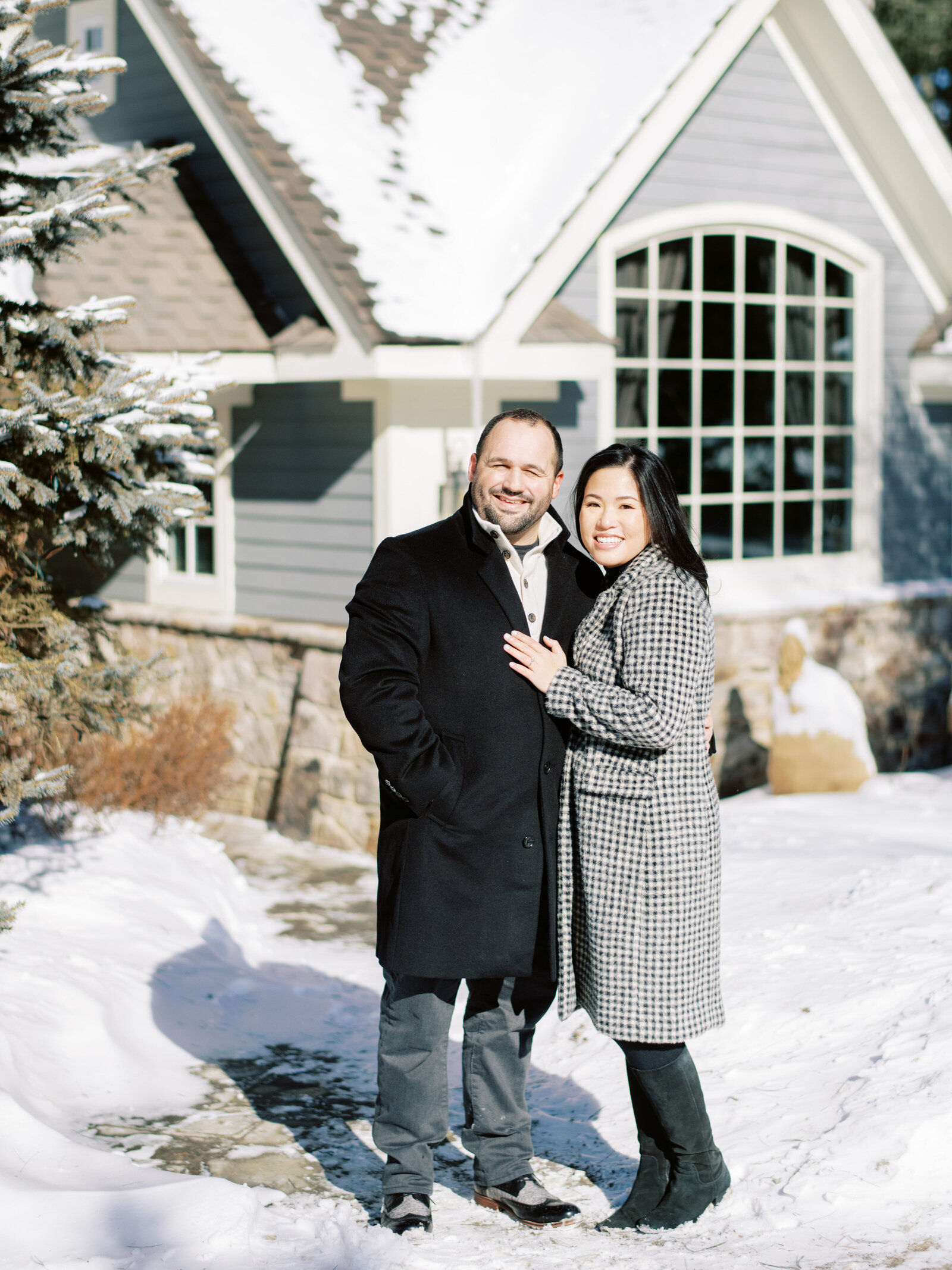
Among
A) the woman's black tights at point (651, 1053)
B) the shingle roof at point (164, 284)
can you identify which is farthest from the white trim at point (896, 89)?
the woman's black tights at point (651, 1053)

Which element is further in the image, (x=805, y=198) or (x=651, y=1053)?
(x=805, y=198)

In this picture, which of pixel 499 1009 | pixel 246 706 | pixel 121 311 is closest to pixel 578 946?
pixel 499 1009

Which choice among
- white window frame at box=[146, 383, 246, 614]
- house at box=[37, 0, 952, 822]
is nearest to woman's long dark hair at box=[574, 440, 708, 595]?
house at box=[37, 0, 952, 822]

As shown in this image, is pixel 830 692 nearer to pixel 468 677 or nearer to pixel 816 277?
pixel 816 277

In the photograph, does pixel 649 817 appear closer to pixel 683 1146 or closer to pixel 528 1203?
pixel 683 1146

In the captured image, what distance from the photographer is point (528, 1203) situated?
145 inches

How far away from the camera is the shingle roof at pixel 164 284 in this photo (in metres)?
8.34

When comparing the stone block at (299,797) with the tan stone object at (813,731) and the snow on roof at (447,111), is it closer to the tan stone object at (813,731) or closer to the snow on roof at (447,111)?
the snow on roof at (447,111)

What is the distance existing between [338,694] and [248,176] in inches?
124

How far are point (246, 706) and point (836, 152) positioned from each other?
18.8 feet

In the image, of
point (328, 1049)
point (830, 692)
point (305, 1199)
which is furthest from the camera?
point (830, 692)

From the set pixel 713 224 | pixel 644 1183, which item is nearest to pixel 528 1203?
pixel 644 1183

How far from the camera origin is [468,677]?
3541 mm

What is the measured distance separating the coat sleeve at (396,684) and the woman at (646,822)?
25cm
